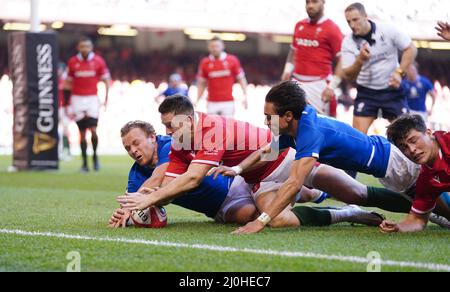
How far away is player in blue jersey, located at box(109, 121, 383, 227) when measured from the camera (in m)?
6.46

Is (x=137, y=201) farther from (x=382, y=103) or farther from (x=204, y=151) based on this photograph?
(x=382, y=103)

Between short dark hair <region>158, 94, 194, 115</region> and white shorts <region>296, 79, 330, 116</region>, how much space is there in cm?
465

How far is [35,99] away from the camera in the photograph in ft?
48.3

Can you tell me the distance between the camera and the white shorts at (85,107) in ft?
49.6

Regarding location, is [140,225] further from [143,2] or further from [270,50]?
[270,50]

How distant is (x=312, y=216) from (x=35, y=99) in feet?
29.1

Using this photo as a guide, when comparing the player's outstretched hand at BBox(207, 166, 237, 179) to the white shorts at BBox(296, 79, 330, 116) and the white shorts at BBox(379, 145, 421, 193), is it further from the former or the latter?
the white shorts at BBox(296, 79, 330, 116)

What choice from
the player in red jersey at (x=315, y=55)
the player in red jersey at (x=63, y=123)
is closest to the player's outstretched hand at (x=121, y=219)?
the player in red jersey at (x=315, y=55)

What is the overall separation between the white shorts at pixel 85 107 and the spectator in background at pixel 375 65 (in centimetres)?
639

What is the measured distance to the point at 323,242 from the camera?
5.56 metres

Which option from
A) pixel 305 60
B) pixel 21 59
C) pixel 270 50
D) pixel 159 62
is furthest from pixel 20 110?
pixel 270 50

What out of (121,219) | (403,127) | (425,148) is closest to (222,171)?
(121,219)

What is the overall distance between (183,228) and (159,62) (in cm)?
2515
